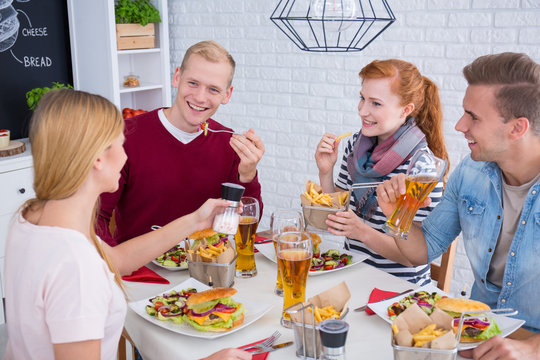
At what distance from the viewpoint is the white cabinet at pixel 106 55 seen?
3.58 metres

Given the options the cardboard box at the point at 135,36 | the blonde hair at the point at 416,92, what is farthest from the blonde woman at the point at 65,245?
the cardboard box at the point at 135,36

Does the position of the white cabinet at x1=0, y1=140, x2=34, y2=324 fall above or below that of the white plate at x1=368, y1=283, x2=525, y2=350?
below

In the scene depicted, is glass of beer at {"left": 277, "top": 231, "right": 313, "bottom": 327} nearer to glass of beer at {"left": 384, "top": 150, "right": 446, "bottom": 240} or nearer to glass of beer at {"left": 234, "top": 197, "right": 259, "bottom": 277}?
glass of beer at {"left": 234, "top": 197, "right": 259, "bottom": 277}

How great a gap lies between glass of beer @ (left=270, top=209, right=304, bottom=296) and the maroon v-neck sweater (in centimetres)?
64

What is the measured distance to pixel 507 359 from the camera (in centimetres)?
118

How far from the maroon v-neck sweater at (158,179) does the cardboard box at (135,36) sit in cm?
173

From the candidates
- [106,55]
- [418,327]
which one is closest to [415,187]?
[418,327]

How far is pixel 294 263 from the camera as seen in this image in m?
1.32

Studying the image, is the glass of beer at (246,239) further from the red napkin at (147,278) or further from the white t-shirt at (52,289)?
the white t-shirt at (52,289)

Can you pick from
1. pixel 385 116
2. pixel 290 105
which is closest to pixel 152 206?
pixel 385 116

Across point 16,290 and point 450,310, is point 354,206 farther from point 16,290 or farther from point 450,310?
point 16,290

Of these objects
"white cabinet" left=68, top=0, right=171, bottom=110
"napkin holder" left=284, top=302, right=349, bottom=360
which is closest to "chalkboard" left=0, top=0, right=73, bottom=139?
"white cabinet" left=68, top=0, right=171, bottom=110

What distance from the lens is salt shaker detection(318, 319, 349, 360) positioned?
947 millimetres

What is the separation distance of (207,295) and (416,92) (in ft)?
4.31
